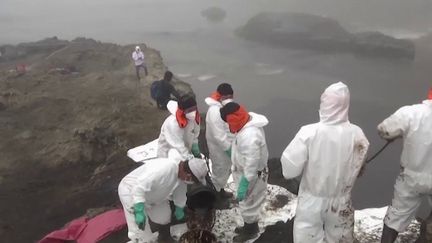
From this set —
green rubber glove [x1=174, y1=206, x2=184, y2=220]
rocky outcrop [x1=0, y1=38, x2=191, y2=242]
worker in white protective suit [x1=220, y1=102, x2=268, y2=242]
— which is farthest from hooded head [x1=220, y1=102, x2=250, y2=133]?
rocky outcrop [x1=0, y1=38, x2=191, y2=242]

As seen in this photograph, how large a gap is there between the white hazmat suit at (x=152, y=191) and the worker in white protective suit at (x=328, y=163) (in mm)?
1145

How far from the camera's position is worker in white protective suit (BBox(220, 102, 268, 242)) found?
3.98 m

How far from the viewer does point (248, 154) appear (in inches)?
157

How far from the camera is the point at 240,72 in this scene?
17.0 meters

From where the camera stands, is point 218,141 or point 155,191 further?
point 218,141

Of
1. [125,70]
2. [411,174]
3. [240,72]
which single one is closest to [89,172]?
[411,174]

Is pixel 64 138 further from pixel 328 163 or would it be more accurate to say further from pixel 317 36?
pixel 317 36

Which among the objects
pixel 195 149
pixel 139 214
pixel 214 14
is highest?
pixel 214 14

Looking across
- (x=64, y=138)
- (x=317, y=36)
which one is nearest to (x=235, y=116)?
(x=64, y=138)

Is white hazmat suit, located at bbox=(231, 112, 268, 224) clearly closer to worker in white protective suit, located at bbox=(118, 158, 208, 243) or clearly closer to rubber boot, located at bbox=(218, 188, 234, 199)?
worker in white protective suit, located at bbox=(118, 158, 208, 243)

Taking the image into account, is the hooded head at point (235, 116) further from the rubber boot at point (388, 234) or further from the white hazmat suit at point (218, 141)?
the rubber boot at point (388, 234)

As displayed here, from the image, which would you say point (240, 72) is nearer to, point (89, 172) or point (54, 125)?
point (54, 125)

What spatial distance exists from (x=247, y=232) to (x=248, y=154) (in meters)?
1.10

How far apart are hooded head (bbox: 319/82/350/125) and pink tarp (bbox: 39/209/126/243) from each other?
266 cm
